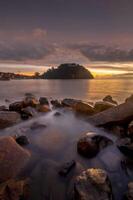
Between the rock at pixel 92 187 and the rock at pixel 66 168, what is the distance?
103 centimetres

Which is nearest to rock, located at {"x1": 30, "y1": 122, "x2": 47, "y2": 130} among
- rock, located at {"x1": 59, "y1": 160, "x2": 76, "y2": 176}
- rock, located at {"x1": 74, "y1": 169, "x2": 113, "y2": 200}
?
rock, located at {"x1": 59, "y1": 160, "x2": 76, "y2": 176}

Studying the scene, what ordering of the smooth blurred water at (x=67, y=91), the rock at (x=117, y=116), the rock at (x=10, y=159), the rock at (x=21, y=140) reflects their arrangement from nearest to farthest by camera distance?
the rock at (x=10, y=159) < the rock at (x=21, y=140) < the rock at (x=117, y=116) < the smooth blurred water at (x=67, y=91)

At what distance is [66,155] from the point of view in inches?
287

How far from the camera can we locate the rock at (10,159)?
5.81 m

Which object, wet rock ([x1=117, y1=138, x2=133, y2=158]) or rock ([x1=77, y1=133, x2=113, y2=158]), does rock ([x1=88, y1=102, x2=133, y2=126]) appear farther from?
rock ([x1=77, y1=133, x2=113, y2=158])

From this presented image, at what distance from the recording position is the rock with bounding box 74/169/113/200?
4644mm

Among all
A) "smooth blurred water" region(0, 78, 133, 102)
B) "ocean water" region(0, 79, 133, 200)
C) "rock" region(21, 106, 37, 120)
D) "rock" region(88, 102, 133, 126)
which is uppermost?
"rock" region(88, 102, 133, 126)

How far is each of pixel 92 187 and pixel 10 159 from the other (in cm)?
271

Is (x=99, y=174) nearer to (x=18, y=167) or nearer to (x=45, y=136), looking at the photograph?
(x=18, y=167)

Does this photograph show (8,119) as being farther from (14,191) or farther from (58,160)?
(14,191)

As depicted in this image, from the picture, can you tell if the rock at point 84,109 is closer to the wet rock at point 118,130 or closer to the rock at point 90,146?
the wet rock at point 118,130

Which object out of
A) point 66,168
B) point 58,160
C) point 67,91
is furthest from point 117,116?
point 67,91

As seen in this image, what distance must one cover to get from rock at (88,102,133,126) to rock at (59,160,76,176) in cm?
395

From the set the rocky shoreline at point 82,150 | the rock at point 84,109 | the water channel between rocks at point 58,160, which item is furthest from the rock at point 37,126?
the rock at point 84,109
